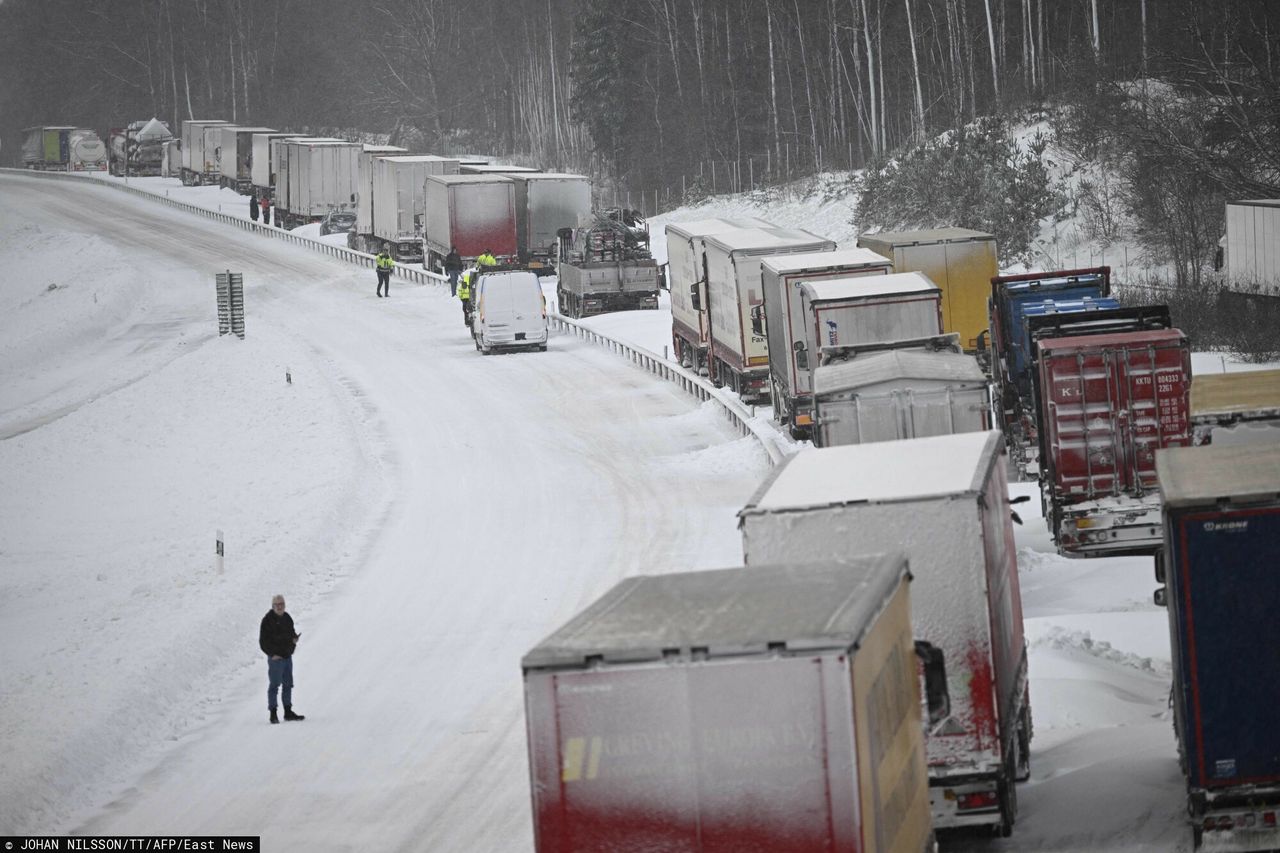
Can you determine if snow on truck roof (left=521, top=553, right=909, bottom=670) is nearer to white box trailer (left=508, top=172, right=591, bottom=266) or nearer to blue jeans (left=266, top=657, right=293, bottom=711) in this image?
blue jeans (left=266, top=657, right=293, bottom=711)

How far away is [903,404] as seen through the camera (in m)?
19.3

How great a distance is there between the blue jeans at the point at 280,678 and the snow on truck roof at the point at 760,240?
1575 cm

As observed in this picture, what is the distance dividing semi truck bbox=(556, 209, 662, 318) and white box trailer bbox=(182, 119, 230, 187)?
52838 millimetres

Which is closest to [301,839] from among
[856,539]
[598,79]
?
[856,539]

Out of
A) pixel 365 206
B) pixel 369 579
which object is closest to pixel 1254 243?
pixel 369 579

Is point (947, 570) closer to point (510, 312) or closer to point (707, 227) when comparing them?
point (707, 227)

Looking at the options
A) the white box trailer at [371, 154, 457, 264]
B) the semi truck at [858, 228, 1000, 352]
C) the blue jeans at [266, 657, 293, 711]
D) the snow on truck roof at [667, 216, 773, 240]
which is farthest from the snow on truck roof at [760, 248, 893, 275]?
the white box trailer at [371, 154, 457, 264]

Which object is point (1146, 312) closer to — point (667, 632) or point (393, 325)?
point (667, 632)

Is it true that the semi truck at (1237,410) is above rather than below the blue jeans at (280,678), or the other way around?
above

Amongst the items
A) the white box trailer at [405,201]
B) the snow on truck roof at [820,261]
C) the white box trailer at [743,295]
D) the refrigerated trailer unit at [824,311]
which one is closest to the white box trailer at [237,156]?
the white box trailer at [405,201]

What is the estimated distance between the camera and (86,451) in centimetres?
3591

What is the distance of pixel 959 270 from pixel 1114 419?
36.3ft

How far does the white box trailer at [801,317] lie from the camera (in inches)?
973

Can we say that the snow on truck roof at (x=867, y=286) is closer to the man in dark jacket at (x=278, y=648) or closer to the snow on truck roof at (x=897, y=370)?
the snow on truck roof at (x=897, y=370)
